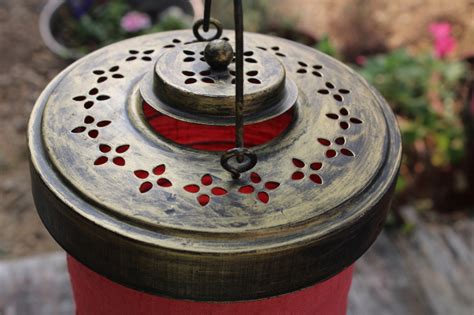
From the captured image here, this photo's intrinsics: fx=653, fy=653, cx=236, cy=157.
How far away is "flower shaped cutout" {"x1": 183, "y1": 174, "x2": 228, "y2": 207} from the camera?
106 cm

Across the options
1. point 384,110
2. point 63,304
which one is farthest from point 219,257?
point 63,304

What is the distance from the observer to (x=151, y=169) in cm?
110

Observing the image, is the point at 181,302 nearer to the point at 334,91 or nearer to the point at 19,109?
the point at 334,91

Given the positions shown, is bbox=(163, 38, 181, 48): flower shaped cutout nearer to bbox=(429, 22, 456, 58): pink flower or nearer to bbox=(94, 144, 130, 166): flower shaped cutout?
bbox=(94, 144, 130, 166): flower shaped cutout

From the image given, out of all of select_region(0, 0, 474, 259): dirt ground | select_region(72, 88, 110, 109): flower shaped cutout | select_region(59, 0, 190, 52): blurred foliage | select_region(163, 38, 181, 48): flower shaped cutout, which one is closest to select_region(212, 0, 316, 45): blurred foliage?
select_region(0, 0, 474, 259): dirt ground

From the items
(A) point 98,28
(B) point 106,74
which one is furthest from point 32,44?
(B) point 106,74

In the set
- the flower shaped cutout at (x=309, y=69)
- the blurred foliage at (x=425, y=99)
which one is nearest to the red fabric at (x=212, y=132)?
the flower shaped cutout at (x=309, y=69)

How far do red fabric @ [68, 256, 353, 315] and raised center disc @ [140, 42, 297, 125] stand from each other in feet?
1.09

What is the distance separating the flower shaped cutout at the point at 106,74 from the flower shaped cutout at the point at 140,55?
0.17ft

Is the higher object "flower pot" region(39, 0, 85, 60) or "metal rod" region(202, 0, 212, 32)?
"metal rod" region(202, 0, 212, 32)

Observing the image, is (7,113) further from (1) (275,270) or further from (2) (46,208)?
(1) (275,270)

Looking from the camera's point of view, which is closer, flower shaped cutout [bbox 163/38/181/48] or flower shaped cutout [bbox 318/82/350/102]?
flower shaped cutout [bbox 318/82/350/102]

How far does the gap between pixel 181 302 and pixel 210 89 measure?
38cm

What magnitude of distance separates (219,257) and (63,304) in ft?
5.83
